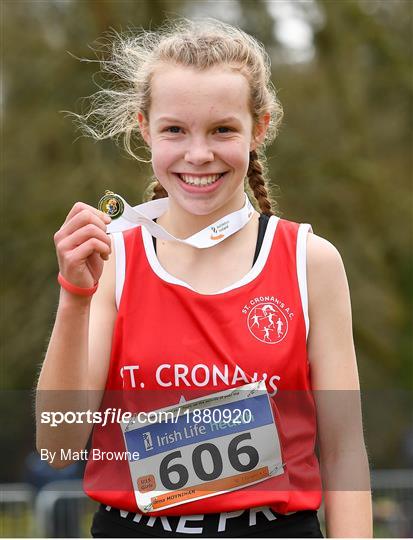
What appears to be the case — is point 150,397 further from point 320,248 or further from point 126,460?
point 320,248

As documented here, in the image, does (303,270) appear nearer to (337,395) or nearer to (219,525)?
(337,395)

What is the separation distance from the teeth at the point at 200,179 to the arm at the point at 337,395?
30 cm

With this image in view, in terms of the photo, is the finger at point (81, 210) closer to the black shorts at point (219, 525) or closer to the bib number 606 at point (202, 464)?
the bib number 606 at point (202, 464)

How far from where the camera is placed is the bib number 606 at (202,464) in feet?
8.38

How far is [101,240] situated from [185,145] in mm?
374

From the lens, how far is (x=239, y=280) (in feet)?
8.74

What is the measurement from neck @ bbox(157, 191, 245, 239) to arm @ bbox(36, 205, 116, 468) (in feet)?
0.68

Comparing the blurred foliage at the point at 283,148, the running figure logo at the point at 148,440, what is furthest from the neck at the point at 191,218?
the blurred foliage at the point at 283,148

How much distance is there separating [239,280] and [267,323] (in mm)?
159

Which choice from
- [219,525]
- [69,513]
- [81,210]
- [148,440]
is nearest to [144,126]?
[81,210]

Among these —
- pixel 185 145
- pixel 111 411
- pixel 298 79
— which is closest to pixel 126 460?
pixel 111 411

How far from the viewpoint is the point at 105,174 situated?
1096cm

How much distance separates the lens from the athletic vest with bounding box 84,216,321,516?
254 centimetres

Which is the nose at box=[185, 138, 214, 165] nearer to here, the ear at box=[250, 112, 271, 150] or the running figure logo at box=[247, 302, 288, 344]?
the ear at box=[250, 112, 271, 150]
